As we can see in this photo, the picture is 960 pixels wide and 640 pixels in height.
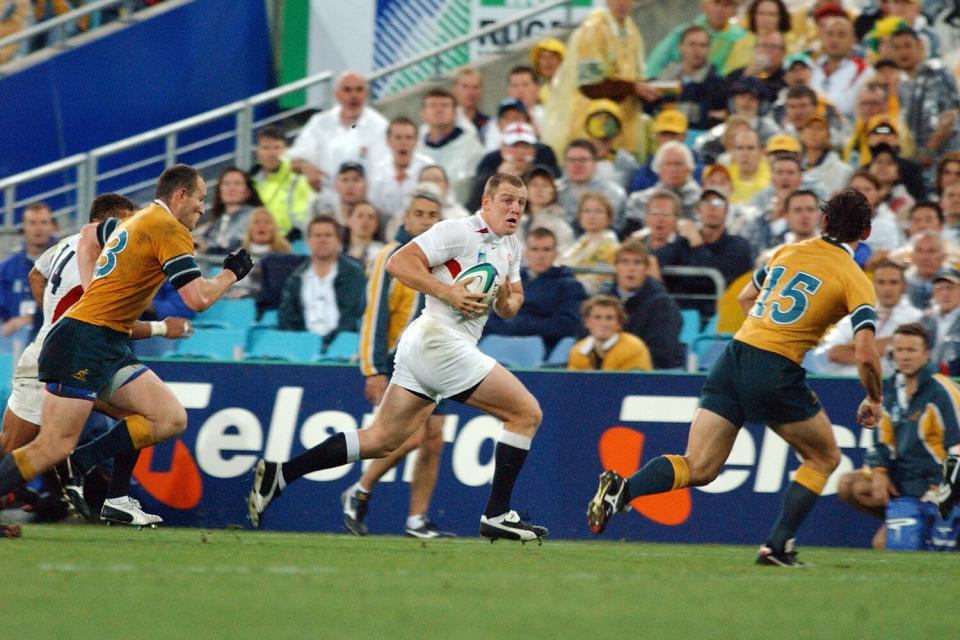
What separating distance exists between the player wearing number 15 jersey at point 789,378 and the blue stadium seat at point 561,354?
3.71 metres

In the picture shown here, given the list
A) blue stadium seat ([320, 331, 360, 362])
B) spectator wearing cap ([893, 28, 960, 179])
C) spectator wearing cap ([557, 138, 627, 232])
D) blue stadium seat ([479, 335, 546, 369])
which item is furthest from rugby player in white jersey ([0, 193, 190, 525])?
spectator wearing cap ([893, 28, 960, 179])

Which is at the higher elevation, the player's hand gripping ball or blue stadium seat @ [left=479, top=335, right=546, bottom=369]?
the player's hand gripping ball

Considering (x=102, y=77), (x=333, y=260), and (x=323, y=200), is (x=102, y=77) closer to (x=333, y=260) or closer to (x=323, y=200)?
(x=323, y=200)

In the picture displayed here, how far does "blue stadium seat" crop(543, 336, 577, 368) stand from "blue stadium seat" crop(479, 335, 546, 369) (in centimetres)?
9

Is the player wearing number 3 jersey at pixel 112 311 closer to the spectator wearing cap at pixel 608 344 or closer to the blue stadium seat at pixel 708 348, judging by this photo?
the spectator wearing cap at pixel 608 344

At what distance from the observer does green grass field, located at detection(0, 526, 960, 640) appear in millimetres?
5730

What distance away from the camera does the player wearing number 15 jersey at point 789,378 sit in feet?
27.9

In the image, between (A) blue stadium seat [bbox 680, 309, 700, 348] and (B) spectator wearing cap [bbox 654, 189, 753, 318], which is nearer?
(A) blue stadium seat [bbox 680, 309, 700, 348]

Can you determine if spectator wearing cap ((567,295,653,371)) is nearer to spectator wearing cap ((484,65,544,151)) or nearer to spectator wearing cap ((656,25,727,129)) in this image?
spectator wearing cap ((484,65,544,151))

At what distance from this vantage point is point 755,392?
8.64 meters

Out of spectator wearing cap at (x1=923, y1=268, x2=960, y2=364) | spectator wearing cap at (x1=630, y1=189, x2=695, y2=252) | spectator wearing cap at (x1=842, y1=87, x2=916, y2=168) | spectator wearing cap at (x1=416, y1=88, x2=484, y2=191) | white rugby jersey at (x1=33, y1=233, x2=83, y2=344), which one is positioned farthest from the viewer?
spectator wearing cap at (x1=416, y1=88, x2=484, y2=191)

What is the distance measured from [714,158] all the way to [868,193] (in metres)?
2.01

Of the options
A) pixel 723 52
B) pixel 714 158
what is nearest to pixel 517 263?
pixel 714 158

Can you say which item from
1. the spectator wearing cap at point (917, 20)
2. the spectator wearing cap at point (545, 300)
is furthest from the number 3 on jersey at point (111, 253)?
the spectator wearing cap at point (917, 20)
